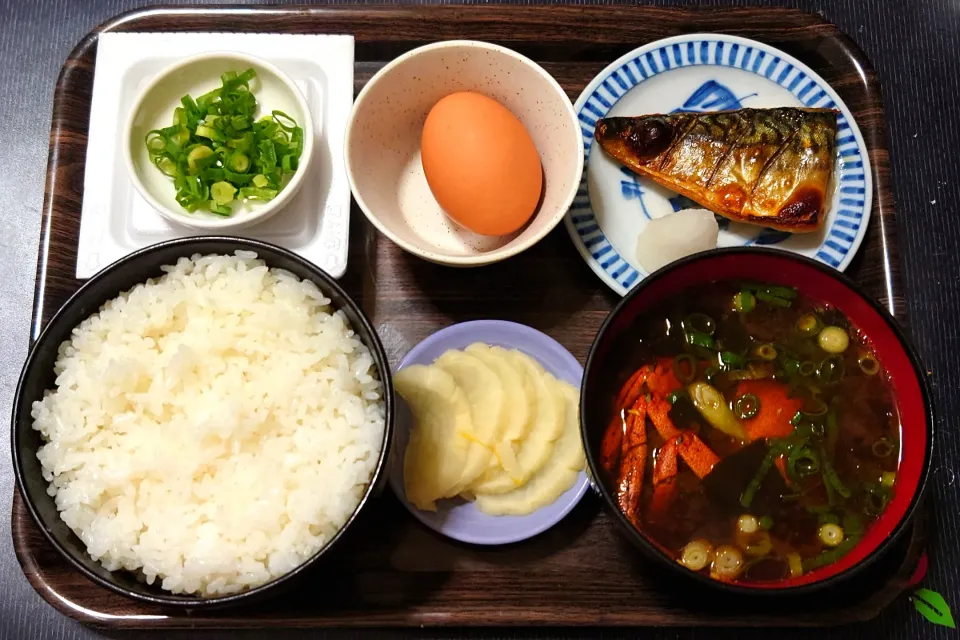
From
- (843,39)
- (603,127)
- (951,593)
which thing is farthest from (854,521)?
(843,39)

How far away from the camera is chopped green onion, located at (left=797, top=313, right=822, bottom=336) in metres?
1.75

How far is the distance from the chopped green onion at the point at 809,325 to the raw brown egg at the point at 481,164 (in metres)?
0.73

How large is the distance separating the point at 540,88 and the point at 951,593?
5.87 ft

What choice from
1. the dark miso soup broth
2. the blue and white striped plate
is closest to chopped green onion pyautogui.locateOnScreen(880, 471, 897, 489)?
the dark miso soup broth

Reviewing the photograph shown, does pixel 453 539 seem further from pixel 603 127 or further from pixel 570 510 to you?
pixel 603 127

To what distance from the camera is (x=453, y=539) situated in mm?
1904

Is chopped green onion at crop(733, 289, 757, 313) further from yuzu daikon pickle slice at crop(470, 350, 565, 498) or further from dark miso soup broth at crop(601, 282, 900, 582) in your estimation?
yuzu daikon pickle slice at crop(470, 350, 565, 498)

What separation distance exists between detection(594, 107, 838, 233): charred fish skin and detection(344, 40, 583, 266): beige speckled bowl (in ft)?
0.68

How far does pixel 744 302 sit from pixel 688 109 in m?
0.75

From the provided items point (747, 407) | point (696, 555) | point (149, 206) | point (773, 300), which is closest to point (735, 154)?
point (773, 300)

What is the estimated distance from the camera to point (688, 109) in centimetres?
224

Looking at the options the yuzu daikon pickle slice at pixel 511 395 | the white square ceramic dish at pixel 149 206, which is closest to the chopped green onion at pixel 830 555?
the yuzu daikon pickle slice at pixel 511 395

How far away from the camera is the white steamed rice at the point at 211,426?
5.20 ft

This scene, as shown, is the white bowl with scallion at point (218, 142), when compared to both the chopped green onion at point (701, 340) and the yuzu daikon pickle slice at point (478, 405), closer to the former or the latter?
the yuzu daikon pickle slice at point (478, 405)
